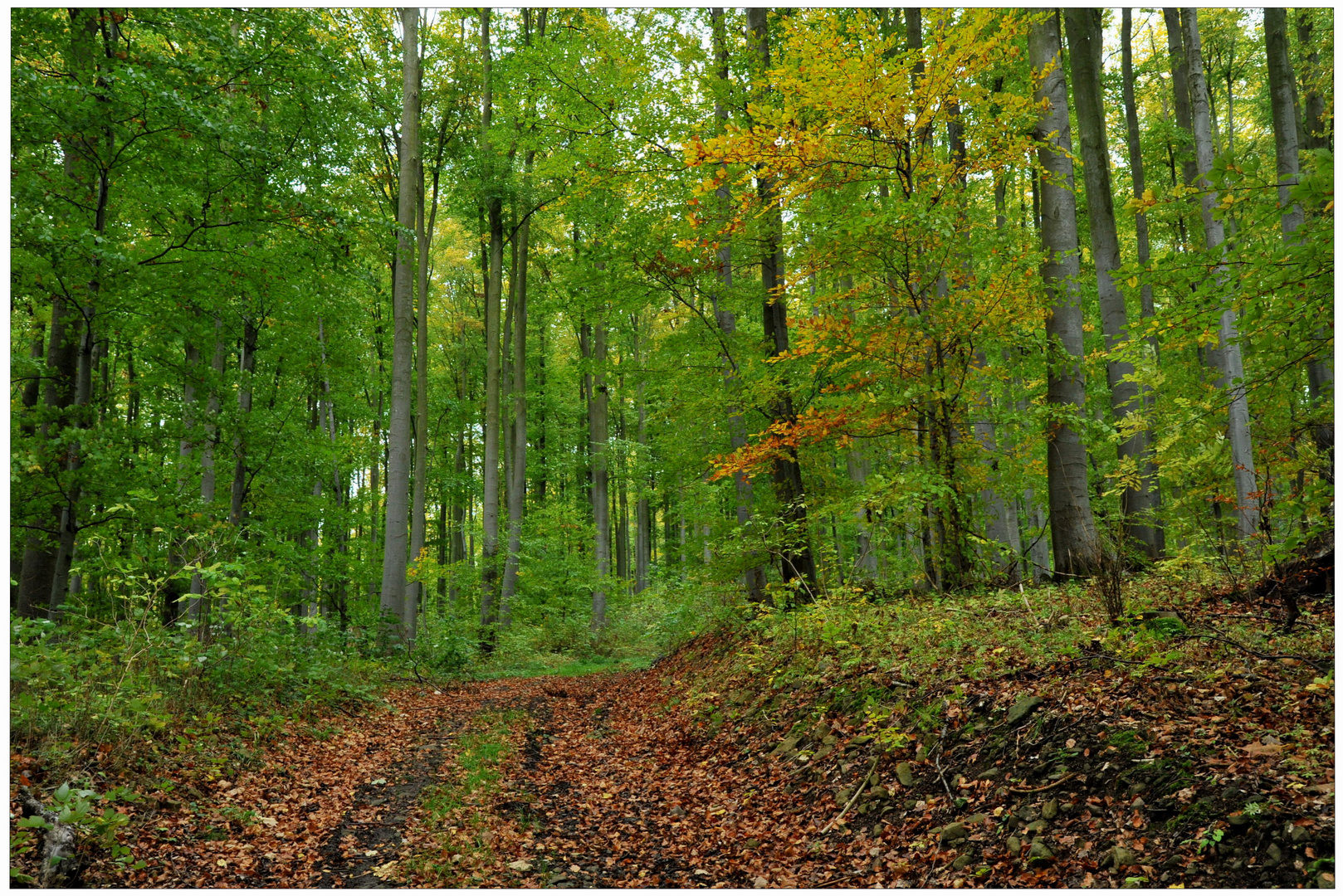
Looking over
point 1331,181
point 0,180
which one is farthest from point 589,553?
point 1331,181

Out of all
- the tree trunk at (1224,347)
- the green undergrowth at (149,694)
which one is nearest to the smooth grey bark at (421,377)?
the green undergrowth at (149,694)

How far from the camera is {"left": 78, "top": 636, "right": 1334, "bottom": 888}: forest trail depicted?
10.7 feet

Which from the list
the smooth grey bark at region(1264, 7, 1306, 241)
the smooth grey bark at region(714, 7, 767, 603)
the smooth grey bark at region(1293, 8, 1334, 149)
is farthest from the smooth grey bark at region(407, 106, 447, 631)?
the smooth grey bark at region(1293, 8, 1334, 149)

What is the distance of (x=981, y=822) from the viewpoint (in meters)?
3.86

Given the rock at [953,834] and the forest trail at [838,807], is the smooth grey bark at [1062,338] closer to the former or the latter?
the forest trail at [838,807]

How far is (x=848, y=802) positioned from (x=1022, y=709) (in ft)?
4.20

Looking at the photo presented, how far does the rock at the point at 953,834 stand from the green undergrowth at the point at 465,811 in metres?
2.65

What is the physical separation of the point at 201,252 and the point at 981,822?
9.33 m

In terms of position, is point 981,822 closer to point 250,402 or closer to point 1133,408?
point 1133,408

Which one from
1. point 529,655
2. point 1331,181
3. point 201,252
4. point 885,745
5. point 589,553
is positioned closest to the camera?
point 1331,181

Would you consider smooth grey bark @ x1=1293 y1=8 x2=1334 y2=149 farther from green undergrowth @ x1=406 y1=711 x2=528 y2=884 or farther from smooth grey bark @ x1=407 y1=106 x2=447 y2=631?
smooth grey bark @ x1=407 y1=106 x2=447 y2=631

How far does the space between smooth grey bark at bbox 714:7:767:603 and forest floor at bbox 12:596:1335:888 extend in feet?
14.5

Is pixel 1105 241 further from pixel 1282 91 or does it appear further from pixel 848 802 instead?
pixel 848 802

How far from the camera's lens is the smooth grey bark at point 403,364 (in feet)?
38.8
